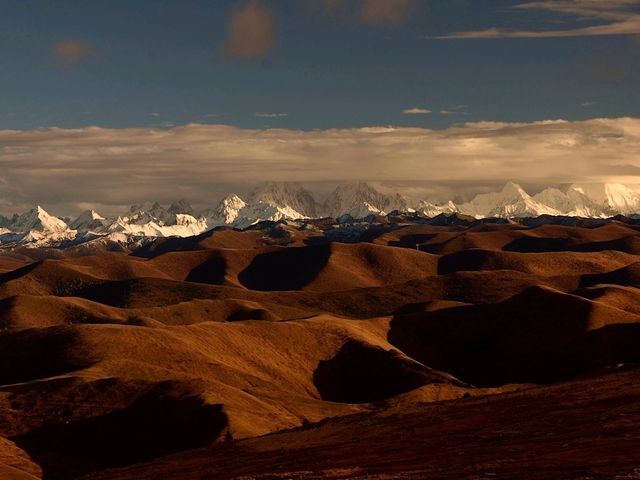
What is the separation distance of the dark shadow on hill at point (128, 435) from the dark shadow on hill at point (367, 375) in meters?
58.3

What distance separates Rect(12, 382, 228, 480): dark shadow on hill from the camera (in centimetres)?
10950

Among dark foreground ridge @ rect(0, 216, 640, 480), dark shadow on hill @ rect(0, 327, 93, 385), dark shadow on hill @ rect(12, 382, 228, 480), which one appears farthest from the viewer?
dark shadow on hill @ rect(0, 327, 93, 385)

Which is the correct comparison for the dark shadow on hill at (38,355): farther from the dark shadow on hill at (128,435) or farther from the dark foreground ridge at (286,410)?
the dark shadow on hill at (128,435)

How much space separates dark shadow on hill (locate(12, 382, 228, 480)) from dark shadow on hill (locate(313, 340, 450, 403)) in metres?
58.3

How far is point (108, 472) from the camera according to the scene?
92.2 m

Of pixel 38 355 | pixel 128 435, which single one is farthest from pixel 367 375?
pixel 128 435

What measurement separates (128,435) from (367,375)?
7390 centimetres

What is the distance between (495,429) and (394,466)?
16938 mm

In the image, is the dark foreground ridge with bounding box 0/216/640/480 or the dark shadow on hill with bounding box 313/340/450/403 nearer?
the dark foreground ridge with bounding box 0/216/640/480

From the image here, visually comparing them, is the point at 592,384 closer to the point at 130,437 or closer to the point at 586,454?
the point at 586,454

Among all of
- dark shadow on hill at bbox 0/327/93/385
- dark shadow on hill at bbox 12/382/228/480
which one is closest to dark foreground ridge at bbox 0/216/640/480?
dark shadow on hill at bbox 12/382/228/480

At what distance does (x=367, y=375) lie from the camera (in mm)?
182750

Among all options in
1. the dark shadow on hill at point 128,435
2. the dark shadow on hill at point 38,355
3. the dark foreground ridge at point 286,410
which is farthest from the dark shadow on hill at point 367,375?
the dark shadow on hill at point 128,435

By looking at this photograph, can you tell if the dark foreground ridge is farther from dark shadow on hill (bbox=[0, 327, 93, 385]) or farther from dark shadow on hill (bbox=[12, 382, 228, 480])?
dark shadow on hill (bbox=[0, 327, 93, 385])
